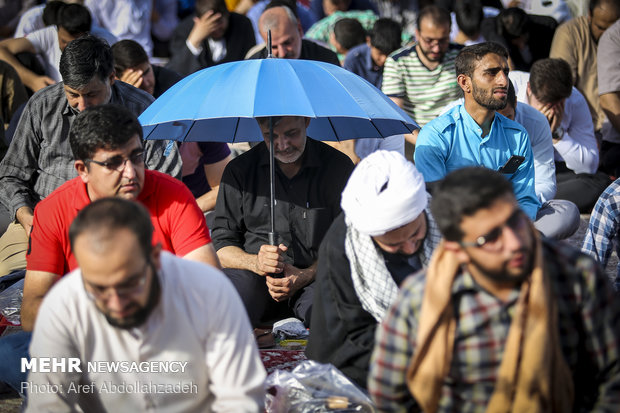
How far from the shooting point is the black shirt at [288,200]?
4605 mm

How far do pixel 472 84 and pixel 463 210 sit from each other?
262cm

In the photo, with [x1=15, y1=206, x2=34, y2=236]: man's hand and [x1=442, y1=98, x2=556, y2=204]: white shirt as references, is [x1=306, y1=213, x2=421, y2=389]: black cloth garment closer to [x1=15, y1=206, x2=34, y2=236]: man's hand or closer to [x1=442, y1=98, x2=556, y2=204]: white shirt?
[x1=15, y1=206, x2=34, y2=236]: man's hand

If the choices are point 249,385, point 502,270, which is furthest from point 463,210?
point 249,385

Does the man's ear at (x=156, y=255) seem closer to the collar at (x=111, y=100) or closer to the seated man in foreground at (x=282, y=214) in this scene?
the seated man in foreground at (x=282, y=214)

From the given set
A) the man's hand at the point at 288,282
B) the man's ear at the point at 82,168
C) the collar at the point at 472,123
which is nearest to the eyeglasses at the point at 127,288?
the man's ear at the point at 82,168

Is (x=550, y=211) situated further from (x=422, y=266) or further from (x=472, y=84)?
(x=422, y=266)

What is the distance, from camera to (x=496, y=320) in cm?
256

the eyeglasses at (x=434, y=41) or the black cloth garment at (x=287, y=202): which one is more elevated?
the eyeglasses at (x=434, y=41)

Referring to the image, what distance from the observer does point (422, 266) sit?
3547 mm

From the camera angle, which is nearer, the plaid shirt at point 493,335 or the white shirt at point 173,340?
the plaid shirt at point 493,335

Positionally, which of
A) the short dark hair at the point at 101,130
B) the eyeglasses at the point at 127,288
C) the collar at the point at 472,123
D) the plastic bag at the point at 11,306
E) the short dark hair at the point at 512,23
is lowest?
the plastic bag at the point at 11,306

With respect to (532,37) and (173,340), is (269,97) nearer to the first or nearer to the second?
(173,340)

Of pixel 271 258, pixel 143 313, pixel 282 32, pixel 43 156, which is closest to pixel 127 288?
pixel 143 313

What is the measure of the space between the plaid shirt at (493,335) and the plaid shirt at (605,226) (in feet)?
5.43
